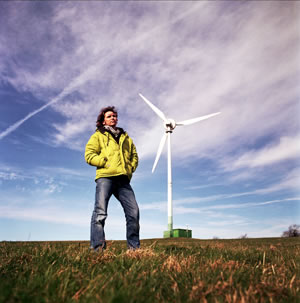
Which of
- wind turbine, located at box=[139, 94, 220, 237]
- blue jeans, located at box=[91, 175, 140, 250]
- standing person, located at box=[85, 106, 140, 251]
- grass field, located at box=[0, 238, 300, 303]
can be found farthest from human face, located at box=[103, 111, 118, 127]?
wind turbine, located at box=[139, 94, 220, 237]

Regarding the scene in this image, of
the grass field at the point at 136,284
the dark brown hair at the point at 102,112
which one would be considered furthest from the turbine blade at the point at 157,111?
the grass field at the point at 136,284

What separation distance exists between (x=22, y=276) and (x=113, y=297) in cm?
143

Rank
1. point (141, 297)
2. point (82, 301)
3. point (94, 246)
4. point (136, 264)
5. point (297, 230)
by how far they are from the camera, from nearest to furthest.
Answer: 1. point (82, 301)
2. point (141, 297)
3. point (136, 264)
4. point (94, 246)
5. point (297, 230)

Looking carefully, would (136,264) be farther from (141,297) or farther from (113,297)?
(113,297)

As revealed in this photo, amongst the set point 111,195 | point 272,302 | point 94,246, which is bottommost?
point 272,302

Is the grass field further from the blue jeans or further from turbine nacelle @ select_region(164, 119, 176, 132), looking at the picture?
turbine nacelle @ select_region(164, 119, 176, 132)

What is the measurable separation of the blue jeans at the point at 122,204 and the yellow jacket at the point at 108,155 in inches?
6.4

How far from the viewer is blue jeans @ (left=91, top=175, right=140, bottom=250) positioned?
17.2 feet

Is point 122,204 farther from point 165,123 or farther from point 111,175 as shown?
point 165,123

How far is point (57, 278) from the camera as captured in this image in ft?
8.29

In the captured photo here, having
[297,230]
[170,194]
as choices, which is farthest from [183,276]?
[297,230]

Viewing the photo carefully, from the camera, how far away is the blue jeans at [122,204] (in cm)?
524

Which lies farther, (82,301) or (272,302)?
(272,302)

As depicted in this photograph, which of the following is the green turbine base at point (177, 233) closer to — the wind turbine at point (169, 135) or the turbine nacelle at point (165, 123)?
the wind turbine at point (169, 135)
